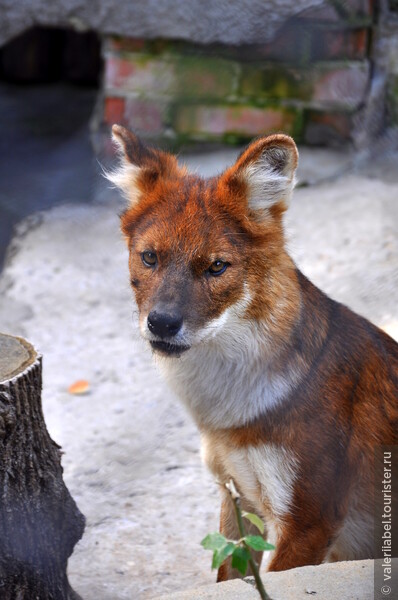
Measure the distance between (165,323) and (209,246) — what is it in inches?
11.8

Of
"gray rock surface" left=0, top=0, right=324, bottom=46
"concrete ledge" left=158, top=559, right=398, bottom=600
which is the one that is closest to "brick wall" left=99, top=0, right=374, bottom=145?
"gray rock surface" left=0, top=0, right=324, bottom=46

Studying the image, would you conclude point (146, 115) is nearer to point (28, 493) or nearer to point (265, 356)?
point (265, 356)

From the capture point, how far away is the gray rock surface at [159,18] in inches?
220

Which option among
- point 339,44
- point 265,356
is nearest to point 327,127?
point 339,44

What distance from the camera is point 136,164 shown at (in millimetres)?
3025

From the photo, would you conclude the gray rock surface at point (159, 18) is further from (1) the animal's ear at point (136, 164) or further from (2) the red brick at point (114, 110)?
(1) the animal's ear at point (136, 164)

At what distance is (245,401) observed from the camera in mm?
2838

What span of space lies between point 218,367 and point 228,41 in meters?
3.41

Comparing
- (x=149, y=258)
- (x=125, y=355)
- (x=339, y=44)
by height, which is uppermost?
(x=339, y=44)

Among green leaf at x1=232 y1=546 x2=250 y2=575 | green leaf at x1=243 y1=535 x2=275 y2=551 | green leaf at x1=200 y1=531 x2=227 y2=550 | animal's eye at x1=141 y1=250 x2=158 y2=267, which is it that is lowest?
green leaf at x1=232 y1=546 x2=250 y2=575

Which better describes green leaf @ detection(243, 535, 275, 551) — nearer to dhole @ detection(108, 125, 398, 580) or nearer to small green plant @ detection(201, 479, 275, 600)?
small green plant @ detection(201, 479, 275, 600)

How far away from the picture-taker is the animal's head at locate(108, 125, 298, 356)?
2664 millimetres

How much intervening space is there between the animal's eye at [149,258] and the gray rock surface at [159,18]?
10.6ft

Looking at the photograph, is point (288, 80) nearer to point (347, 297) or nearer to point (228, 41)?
point (228, 41)
